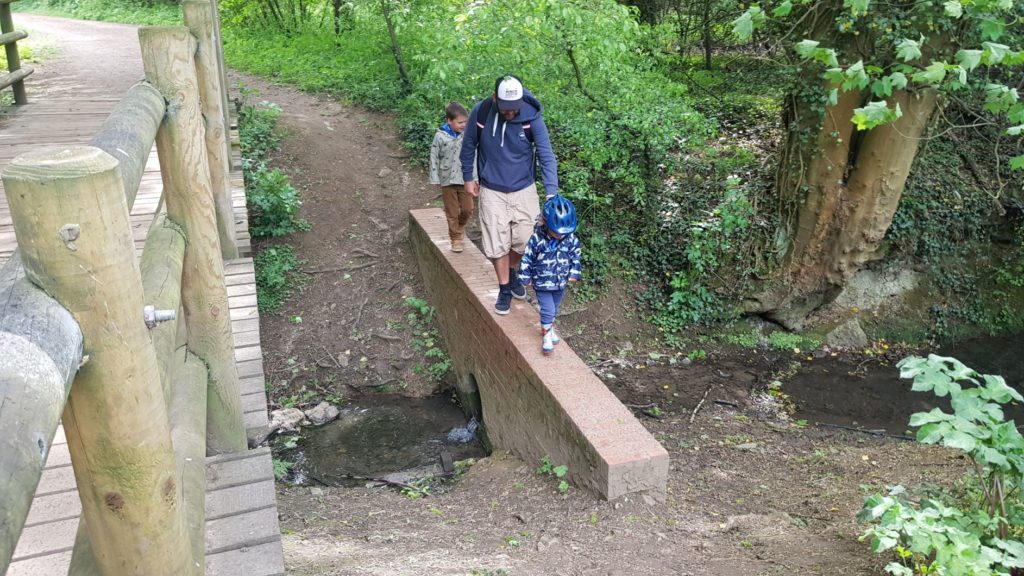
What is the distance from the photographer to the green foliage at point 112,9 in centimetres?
2233

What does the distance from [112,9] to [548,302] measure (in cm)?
2479

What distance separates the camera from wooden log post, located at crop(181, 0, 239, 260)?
15.6 feet

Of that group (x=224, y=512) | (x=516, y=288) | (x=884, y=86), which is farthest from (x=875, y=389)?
(x=224, y=512)

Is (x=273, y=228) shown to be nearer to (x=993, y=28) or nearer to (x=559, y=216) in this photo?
(x=559, y=216)

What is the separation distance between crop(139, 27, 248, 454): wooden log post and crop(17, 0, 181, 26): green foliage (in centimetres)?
2188

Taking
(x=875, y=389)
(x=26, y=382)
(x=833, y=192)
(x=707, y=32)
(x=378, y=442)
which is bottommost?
(x=875, y=389)

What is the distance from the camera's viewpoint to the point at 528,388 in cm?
533

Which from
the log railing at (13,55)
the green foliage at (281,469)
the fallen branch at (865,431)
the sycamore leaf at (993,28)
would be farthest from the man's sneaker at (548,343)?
the log railing at (13,55)

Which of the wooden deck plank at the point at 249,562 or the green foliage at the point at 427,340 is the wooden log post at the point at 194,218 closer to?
the wooden deck plank at the point at 249,562

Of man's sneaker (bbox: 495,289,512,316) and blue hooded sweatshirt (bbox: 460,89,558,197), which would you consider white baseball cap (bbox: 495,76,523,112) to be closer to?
blue hooded sweatshirt (bbox: 460,89,558,197)

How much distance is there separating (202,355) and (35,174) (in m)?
2.19

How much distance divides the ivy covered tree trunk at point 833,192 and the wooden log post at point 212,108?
610 centimetres

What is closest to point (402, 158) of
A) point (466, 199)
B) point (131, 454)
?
point (466, 199)

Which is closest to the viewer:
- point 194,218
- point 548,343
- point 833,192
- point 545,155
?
point 194,218
